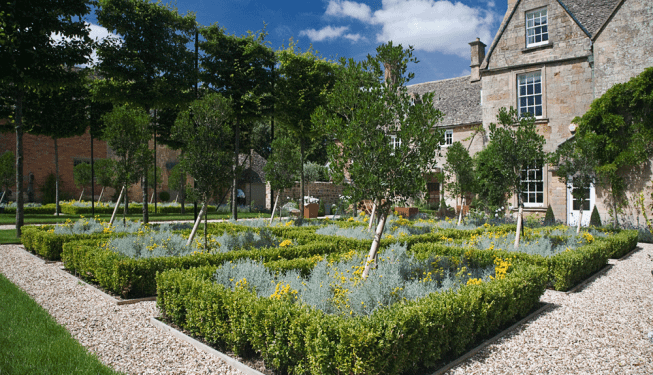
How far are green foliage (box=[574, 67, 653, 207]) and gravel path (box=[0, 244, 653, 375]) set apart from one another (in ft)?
29.7

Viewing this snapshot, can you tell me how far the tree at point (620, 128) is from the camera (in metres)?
14.2

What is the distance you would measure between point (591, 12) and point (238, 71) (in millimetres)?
15588

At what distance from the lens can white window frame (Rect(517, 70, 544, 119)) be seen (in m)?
17.0

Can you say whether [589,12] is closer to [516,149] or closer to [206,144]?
[516,149]

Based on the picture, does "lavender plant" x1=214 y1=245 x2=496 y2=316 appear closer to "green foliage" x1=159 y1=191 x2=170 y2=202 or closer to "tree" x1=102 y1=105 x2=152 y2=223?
"tree" x1=102 y1=105 x2=152 y2=223

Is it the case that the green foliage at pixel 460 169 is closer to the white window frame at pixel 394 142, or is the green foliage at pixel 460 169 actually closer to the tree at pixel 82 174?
the white window frame at pixel 394 142

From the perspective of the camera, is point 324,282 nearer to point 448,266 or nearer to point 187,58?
point 448,266

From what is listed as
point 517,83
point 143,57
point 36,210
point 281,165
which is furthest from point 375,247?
point 36,210

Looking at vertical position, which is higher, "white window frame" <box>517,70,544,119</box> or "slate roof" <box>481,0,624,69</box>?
"slate roof" <box>481,0,624,69</box>

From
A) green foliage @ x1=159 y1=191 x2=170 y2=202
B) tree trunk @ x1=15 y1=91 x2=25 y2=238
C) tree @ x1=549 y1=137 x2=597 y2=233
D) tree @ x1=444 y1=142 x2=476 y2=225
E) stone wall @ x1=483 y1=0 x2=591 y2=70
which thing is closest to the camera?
tree @ x1=549 y1=137 x2=597 y2=233

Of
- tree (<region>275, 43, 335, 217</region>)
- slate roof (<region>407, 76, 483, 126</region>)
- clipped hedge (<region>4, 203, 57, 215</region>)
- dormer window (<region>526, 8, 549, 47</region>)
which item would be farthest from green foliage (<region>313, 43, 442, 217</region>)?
clipped hedge (<region>4, 203, 57, 215</region>)

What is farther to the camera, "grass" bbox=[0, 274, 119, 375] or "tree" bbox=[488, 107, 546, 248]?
"tree" bbox=[488, 107, 546, 248]

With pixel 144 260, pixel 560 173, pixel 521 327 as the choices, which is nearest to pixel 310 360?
pixel 521 327

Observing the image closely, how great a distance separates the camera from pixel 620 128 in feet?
48.7
